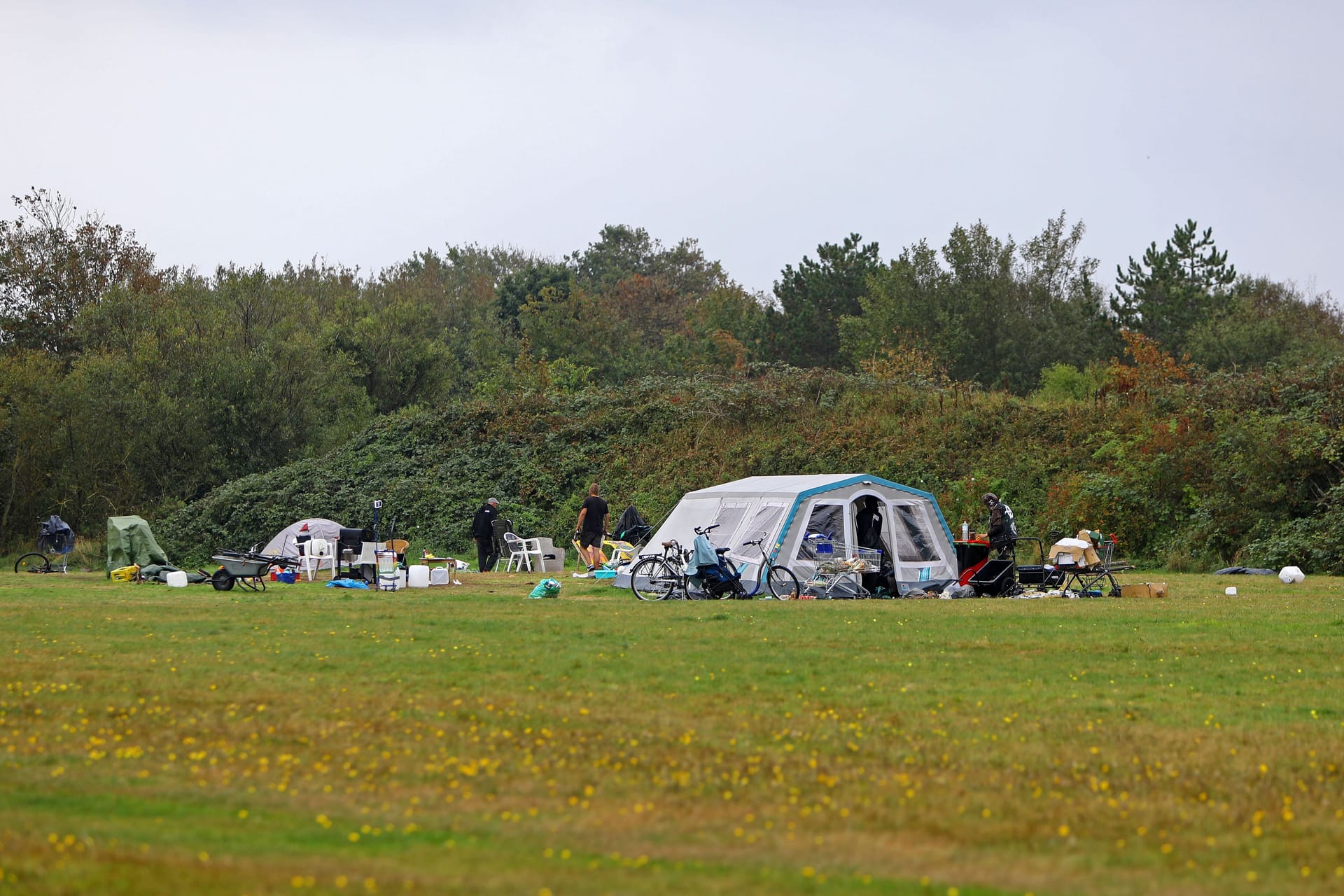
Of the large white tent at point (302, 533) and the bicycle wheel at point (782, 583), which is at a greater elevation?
the large white tent at point (302, 533)

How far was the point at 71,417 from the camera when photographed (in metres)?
35.9

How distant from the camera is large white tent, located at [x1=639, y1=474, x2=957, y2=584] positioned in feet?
65.8

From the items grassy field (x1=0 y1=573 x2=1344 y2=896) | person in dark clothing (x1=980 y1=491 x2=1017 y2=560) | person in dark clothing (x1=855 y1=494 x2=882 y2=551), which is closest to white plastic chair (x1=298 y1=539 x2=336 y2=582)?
person in dark clothing (x1=855 y1=494 x2=882 y2=551)

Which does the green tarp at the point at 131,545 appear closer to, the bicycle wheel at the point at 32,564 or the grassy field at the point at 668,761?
the bicycle wheel at the point at 32,564

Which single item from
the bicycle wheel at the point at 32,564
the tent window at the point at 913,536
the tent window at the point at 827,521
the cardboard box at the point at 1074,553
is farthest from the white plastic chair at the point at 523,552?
the cardboard box at the point at 1074,553

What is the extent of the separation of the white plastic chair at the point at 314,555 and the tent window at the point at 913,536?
10.3 metres

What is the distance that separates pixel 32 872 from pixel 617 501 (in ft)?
94.3

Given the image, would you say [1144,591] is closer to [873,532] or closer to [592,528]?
[873,532]

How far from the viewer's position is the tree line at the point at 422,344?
36281mm

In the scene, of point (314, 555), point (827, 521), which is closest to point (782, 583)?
point (827, 521)

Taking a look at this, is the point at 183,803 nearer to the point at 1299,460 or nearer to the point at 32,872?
the point at 32,872

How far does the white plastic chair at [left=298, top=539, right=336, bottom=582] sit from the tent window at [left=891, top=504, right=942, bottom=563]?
10.3m

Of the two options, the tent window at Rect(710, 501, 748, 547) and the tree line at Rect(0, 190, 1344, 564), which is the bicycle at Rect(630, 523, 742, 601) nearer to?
the tent window at Rect(710, 501, 748, 547)

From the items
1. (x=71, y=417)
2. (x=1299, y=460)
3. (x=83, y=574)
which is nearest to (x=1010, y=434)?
(x=1299, y=460)
